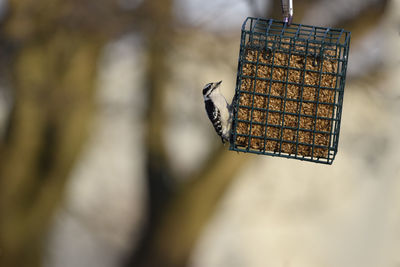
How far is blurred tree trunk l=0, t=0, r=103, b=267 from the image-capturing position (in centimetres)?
371

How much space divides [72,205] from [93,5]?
2.29 m

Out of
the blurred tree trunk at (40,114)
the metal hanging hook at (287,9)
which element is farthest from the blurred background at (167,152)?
the metal hanging hook at (287,9)

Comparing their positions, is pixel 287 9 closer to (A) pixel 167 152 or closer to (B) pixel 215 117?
(B) pixel 215 117

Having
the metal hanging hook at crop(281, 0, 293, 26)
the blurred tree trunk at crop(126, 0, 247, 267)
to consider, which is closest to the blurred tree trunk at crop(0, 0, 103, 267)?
the blurred tree trunk at crop(126, 0, 247, 267)

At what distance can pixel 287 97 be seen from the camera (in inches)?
73.9

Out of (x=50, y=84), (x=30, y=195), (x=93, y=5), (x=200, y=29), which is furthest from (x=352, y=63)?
(x=30, y=195)

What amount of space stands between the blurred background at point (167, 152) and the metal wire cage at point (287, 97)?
1.56 m

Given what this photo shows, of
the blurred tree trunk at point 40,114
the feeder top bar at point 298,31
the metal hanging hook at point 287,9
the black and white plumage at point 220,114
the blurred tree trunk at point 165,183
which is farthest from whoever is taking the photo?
the blurred tree trunk at point 165,183

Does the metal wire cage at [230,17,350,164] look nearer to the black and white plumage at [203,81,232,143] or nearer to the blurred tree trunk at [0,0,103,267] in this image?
the black and white plumage at [203,81,232,143]

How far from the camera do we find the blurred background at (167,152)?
3.79 m

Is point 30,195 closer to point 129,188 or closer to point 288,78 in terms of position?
point 129,188

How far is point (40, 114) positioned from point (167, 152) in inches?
42.4

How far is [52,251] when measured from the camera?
16.6 ft

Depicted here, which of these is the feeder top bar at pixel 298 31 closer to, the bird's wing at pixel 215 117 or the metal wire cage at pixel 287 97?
the metal wire cage at pixel 287 97
